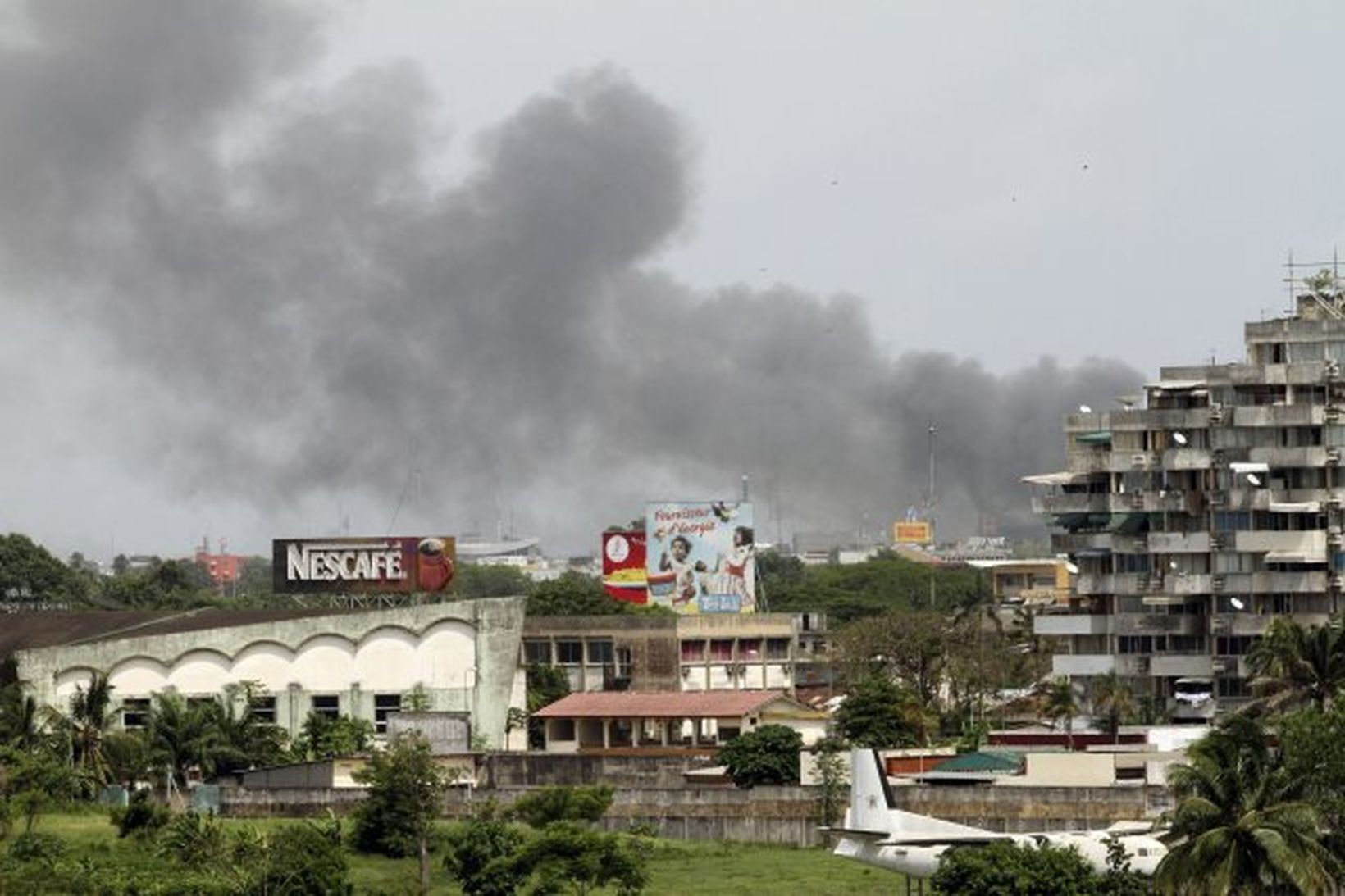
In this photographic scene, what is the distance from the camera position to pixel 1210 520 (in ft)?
522

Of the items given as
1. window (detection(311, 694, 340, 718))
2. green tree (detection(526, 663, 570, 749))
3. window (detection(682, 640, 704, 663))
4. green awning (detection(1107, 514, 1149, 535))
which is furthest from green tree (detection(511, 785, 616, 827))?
window (detection(682, 640, 704, 663))

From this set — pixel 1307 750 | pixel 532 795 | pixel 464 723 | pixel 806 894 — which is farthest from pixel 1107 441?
pixel 1307 750

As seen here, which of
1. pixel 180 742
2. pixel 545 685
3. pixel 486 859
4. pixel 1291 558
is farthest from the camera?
pixel 545 685

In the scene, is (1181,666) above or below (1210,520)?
below

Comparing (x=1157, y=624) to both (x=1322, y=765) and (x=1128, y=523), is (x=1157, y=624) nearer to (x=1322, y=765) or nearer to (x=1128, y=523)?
(x=1128, y=523)

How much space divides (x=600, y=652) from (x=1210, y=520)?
45136mm

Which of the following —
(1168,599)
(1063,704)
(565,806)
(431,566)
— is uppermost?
(431,566)

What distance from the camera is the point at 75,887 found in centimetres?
10144

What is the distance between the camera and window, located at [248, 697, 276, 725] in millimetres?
163875

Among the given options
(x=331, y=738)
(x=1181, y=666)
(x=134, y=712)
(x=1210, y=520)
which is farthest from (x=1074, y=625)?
(x=134, y=712)

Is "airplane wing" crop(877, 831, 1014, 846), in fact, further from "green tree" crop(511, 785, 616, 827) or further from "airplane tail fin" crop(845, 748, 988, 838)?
"green tree" crop(511, 785, 616, 827)

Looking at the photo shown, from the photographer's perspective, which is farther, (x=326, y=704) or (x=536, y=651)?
(x=536, y=651)

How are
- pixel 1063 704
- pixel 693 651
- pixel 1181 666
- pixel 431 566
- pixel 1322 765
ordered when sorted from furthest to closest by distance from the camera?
pixel 693 651
pixel 431 566
pixel 1181 666
pixel 1063 704
pixel 1322 765

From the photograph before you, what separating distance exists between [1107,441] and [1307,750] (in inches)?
2829
